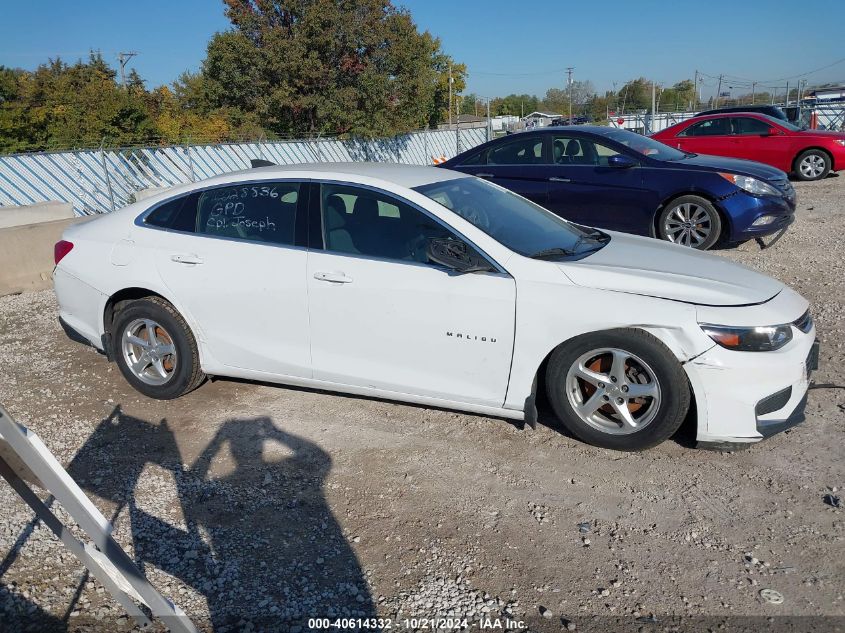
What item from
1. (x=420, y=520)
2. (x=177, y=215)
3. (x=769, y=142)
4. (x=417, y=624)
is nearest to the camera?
(x=417, y=624)

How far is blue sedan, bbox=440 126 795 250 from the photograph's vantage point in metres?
7.97

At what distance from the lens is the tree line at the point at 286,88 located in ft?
93.4

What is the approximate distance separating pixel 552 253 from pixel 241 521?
7.36 ft

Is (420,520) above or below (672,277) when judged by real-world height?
below

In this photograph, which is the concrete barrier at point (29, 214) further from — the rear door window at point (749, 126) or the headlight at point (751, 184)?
the rear door window at point (749, 126)

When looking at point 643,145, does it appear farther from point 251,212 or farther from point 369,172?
point 251,212

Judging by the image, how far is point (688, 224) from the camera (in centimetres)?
815

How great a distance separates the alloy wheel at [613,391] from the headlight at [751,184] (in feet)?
17.2

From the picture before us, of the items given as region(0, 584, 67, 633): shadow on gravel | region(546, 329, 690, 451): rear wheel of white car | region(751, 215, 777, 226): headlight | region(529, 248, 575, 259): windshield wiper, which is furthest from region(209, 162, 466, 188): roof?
region(751, 215, 777, 226): headlight

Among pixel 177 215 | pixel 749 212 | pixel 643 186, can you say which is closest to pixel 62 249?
pixel 177 215

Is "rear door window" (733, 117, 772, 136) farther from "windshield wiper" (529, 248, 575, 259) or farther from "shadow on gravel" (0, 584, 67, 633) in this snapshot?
"shadow on gravel" (0, 584, 67, 633)

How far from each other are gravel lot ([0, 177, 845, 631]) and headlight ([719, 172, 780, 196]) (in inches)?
146

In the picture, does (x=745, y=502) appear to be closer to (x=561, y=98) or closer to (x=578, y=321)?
(x=578, y=321)

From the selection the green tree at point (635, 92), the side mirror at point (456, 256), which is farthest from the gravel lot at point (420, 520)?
the green tree at point (635, 92)
